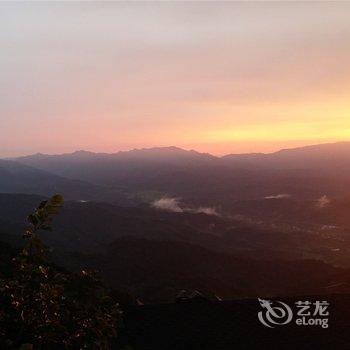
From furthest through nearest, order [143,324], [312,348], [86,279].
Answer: [143,324] → [312,348] → [86,279]

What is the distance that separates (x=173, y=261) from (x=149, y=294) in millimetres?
67272

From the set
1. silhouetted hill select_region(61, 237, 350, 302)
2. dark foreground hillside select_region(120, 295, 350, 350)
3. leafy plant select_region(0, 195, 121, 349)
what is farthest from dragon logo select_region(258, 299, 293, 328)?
silhouetted hill select_region(61, 237, 350, 302)

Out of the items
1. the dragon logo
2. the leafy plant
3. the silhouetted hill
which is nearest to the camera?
the leafy plant

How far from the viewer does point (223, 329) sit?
13.9 meters

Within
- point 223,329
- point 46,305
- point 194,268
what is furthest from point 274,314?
point 194,268

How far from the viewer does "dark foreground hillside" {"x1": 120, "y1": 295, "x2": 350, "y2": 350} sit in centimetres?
1280

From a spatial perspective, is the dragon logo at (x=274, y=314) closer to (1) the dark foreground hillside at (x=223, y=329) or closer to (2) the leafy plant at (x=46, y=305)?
(1) the dark foreground hillside at (x=223, y=329)

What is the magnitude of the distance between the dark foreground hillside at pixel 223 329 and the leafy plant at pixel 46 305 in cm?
734

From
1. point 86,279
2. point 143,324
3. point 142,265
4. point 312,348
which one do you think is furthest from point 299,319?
point 142,265

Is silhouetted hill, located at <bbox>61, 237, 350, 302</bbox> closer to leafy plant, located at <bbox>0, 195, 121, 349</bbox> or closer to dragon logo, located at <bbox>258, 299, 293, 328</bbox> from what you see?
dragon logo, located at <bbox>258, 299, 293, 328</bbox>

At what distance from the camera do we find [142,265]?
529 feet

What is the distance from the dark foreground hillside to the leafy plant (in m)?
7.34

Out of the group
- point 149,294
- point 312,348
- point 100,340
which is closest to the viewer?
point 100,340

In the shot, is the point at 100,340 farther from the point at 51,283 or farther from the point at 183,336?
the point at 183,336
